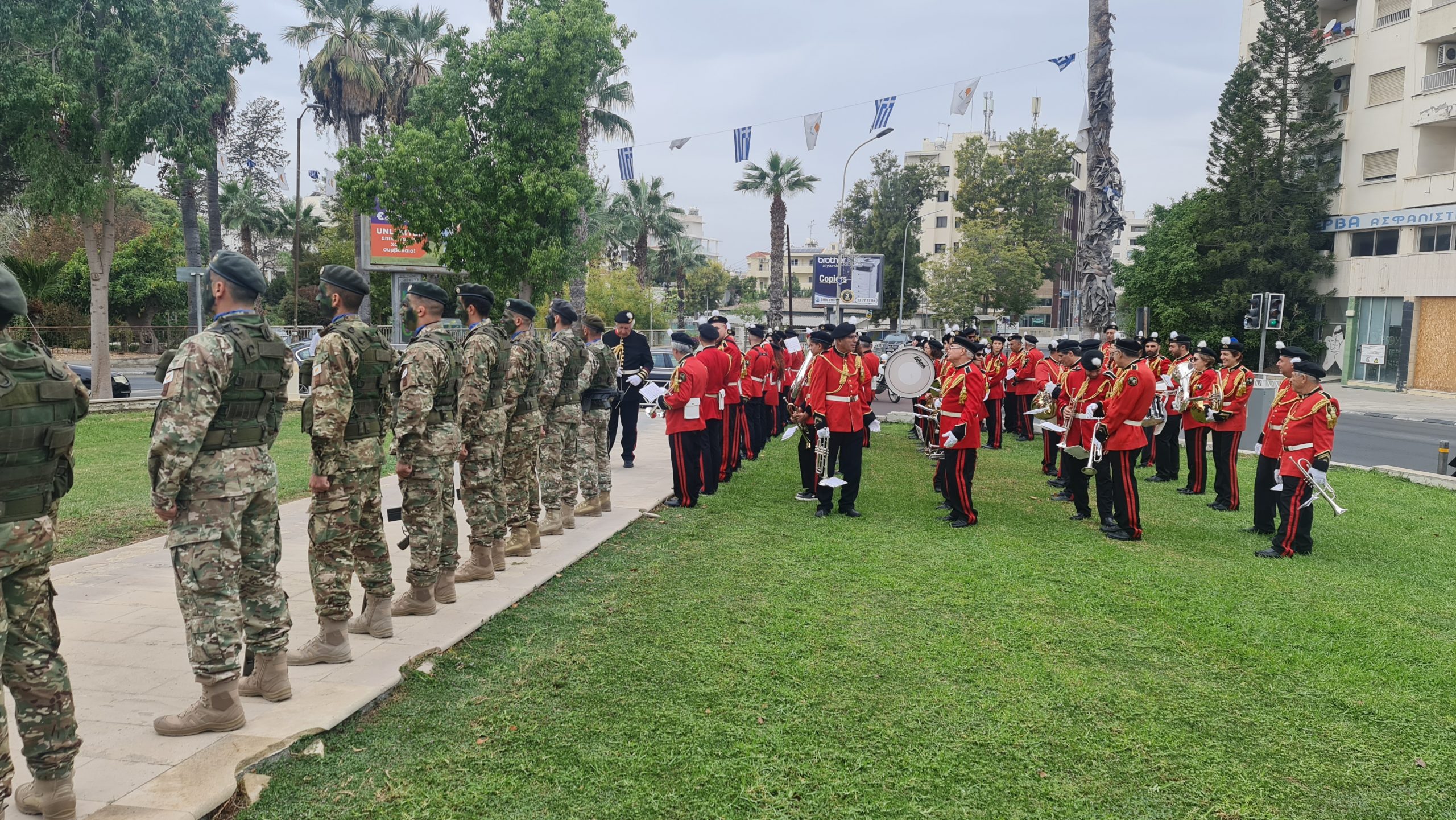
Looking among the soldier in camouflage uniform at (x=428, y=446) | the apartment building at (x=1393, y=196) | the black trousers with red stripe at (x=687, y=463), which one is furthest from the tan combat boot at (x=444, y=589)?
the apartment building at (x=1393, y=196)

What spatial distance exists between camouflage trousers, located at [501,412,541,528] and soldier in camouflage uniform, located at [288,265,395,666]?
5.69 feet

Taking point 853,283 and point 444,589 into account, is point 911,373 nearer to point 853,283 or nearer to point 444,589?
point 444,589

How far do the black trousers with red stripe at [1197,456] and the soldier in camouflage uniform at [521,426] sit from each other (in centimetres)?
862

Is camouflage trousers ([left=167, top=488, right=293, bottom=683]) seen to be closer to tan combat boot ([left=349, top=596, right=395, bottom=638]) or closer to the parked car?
tan combat boot ([left=349, top=596, right=395, bottom=638])

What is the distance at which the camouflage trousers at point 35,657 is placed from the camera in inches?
128

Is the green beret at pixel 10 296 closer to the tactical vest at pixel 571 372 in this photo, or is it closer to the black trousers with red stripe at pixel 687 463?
the tactical vest at pixel 571 372

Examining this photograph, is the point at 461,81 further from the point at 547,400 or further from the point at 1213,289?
the point at 1213,289

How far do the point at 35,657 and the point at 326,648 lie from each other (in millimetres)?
1748

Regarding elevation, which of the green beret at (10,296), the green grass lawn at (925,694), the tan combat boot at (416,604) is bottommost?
the green grass lawn at (925,694)

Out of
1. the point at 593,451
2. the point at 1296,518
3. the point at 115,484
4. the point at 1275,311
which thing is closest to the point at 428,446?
the point at 593,451

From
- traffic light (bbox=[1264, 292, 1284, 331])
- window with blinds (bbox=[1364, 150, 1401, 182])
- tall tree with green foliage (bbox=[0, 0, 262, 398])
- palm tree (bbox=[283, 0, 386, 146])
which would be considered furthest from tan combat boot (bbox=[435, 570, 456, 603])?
window with blinds (bbox=[1364, 150, 1401, 182])

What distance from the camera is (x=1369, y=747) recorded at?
4398mm

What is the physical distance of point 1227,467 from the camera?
10.7 m

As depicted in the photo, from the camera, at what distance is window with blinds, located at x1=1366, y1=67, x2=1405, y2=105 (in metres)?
33.6
